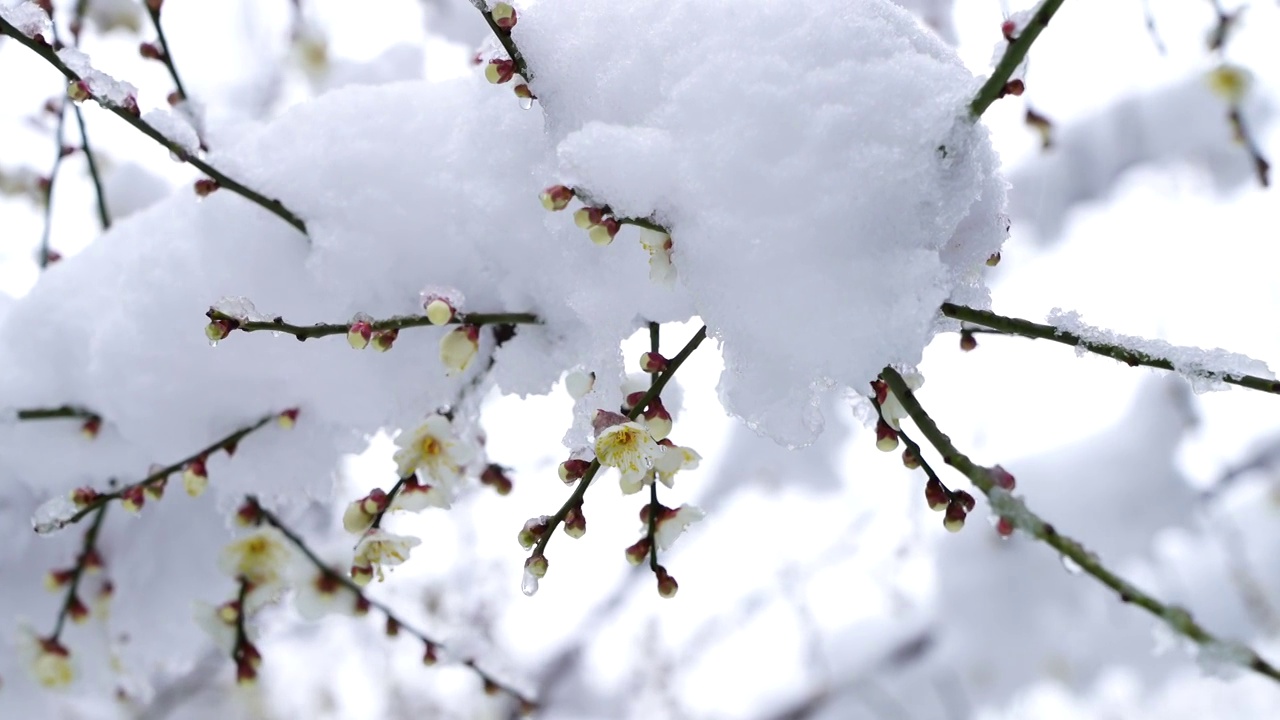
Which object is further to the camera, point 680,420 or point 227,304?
point 680,420

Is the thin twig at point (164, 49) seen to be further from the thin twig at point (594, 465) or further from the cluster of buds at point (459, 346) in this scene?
the thin twig at point (594, 465)

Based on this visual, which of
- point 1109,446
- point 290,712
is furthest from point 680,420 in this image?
point 290,712

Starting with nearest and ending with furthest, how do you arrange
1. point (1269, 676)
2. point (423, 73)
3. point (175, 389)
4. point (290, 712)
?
point (1269, 676), point (175, 389), point (423, 73), point (290, 712)

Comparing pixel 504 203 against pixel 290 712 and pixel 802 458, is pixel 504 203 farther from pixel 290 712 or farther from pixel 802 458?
pixel 290 712

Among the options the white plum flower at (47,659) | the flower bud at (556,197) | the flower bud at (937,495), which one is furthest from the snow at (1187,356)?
the white plum flower at (47,659)

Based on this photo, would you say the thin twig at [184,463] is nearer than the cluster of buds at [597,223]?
No

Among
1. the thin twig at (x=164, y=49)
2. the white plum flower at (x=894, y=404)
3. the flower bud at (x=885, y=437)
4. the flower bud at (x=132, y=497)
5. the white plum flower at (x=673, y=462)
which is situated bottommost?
the flower bud at (x=132, y=497)
